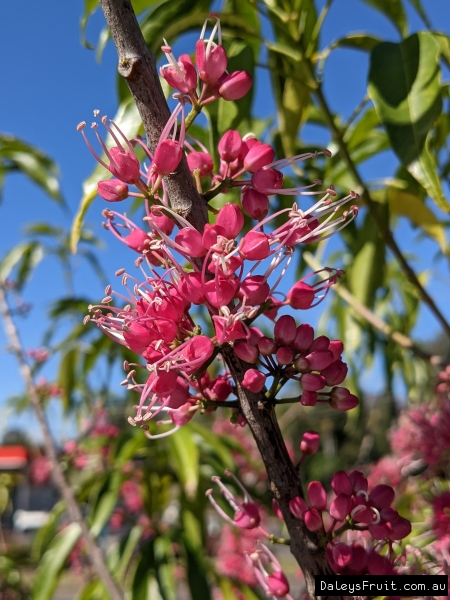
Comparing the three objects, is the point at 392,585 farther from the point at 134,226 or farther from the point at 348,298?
the point at 348,298

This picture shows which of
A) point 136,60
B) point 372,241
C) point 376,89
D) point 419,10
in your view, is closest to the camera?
point 136,60

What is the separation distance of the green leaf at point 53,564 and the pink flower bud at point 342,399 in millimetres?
1005

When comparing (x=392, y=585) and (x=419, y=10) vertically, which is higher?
(x=419, y=10)

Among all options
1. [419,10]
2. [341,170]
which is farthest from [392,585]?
[341,170]

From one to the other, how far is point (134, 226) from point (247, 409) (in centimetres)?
17

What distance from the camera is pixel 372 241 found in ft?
3.46

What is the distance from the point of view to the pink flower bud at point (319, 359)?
0.40 meters

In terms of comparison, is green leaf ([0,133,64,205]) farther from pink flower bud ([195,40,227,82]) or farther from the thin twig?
pink flower bud ([195,40,227,82])

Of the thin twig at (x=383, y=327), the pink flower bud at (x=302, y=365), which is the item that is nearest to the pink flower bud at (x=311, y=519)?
the pink flower bud at (x=302, y=365)

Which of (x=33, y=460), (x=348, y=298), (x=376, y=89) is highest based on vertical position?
(x=376, y=89)

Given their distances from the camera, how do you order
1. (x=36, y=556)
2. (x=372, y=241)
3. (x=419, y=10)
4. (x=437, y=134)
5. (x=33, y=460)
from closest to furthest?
(x=419, y=10) < (x=437, y=134) < (x=372, y=241) < (x=36, y=556) < (x=33, y=460)

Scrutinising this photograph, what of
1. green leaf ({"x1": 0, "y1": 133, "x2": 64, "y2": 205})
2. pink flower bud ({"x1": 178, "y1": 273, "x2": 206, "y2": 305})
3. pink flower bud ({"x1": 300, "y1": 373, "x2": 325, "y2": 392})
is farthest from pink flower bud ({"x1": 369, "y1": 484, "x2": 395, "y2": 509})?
green leaf ({"x1": 0, "y1": 133, "x2": 64, "y2": 205})

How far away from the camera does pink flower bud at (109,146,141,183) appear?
0.40 meters

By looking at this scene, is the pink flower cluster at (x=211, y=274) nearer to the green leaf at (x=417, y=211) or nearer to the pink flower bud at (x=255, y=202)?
the pink flower bud at (x=255, y=202)
